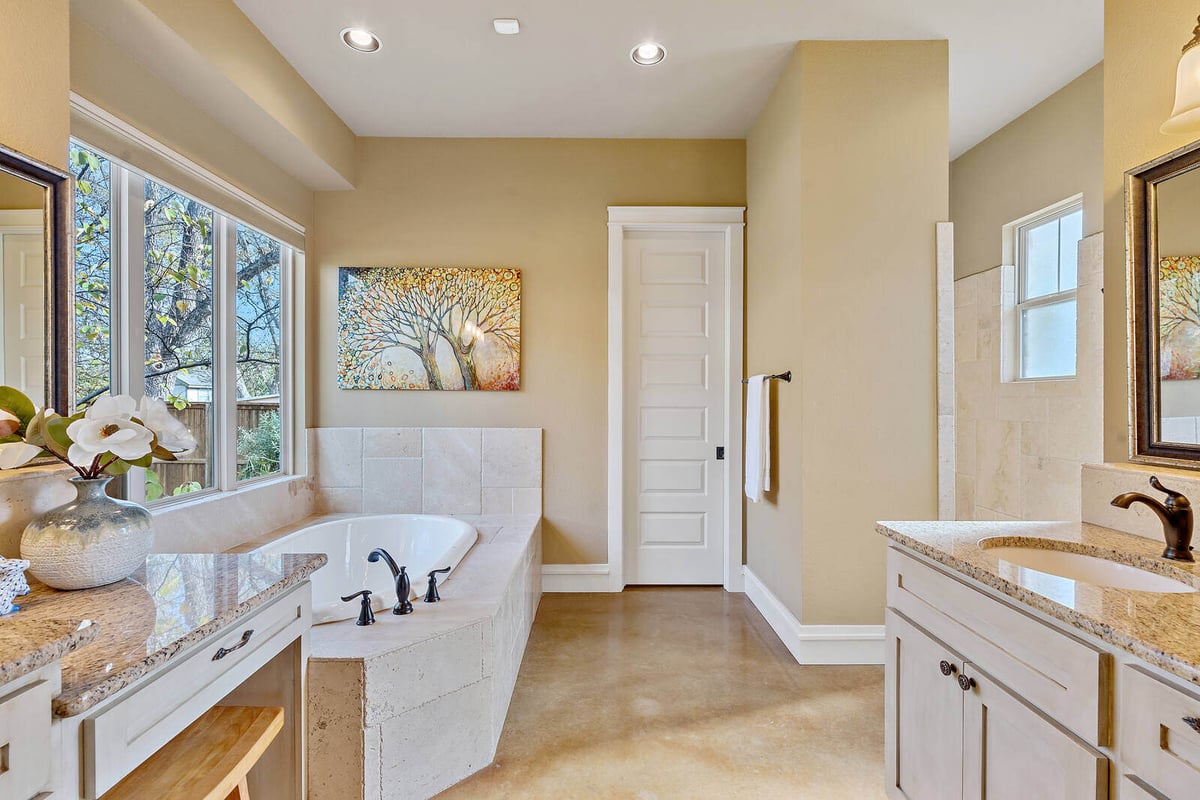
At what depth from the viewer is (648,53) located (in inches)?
105

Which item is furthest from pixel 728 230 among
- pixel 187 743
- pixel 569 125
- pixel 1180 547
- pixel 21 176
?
pixel 187 743

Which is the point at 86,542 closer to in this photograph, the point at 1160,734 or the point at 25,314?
the point at 25,314

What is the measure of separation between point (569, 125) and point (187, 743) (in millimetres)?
3173

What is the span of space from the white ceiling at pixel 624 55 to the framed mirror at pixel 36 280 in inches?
52.1

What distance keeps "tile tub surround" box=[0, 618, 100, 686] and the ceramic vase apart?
215 mm

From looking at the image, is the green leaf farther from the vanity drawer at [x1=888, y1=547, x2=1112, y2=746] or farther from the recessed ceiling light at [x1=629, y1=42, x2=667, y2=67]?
the recessed ceiling light at [x1=629, y1=42, x2=667, y2=67]

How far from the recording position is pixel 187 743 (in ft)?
3.94

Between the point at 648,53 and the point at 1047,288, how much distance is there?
2300 mm

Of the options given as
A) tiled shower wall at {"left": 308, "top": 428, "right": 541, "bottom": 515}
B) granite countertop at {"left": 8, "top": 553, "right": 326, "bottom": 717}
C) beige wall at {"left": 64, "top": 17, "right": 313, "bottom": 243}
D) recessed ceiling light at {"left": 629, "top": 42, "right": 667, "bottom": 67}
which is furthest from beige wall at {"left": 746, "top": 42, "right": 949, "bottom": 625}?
beige wall at {"left": 64, "top": 17, "right": 313, "bottom": 243}

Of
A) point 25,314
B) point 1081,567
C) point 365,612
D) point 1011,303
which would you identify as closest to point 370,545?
point 365,612

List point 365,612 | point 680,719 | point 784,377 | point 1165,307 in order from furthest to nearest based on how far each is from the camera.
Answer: point 784,377, point 680,719, point 365,612, point 1165,307

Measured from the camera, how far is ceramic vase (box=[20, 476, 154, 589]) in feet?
3.77

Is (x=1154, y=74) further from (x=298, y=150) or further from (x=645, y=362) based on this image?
(x=298, y=150)

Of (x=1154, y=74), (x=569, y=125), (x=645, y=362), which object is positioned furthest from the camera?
(x=645, y=362)
